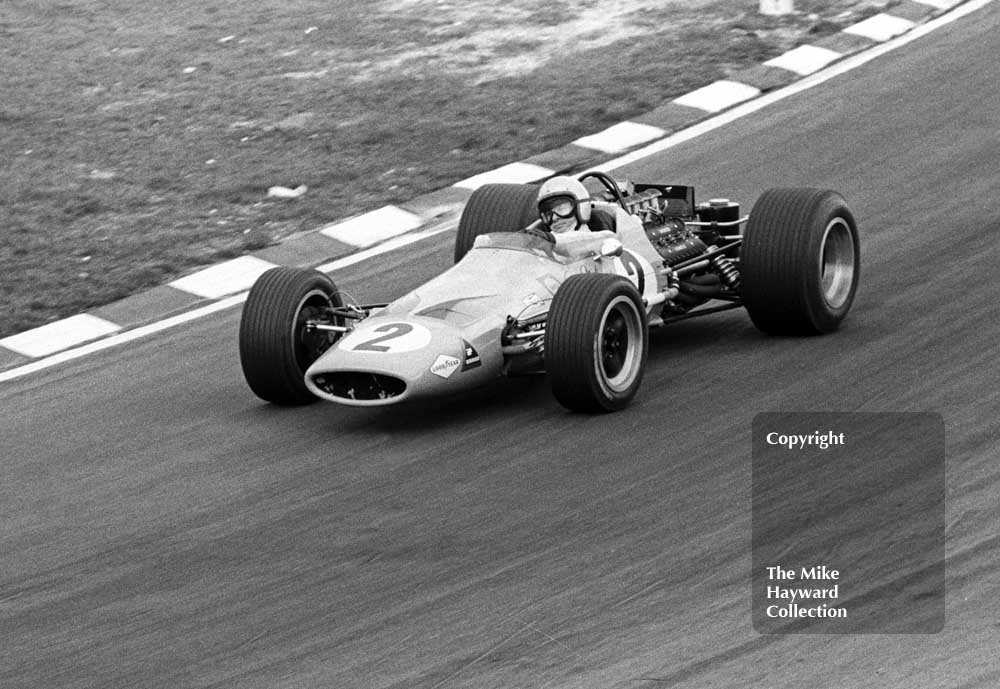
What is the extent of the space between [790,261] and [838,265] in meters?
0.59

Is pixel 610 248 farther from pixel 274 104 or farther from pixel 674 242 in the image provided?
pixel 274 104

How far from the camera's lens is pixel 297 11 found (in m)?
17.0

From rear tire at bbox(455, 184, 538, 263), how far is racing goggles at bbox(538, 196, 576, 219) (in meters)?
0.77

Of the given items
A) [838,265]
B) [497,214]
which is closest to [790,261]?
[838,265]

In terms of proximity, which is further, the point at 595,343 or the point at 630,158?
the point at 630,158

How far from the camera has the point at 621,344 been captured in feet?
26.2

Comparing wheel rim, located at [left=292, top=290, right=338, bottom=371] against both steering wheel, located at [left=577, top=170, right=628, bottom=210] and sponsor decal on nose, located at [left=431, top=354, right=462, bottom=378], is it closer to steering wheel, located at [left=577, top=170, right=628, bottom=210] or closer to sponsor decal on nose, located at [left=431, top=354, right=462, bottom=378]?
sponsor decal on nose, located at [left=431, top=354, right=462, bottom=378]

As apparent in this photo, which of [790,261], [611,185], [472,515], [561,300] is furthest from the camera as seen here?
[611,185]

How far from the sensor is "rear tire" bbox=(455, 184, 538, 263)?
9.48m

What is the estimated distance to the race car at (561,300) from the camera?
7730mm

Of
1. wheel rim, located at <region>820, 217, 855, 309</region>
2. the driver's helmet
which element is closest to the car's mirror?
the driver's helmet

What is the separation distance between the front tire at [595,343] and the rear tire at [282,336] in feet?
4.30

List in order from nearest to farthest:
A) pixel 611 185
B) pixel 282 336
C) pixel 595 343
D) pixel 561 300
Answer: pixel 595 343 → pixel 561 300 → pixel 282 336 → pixel 611 185

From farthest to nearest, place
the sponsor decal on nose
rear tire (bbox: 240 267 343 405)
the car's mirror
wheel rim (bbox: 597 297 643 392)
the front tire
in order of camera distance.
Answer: the car's mirror, rear tire (bbox: 240 267 343 405), wheel rim (bbox: 597 297 643 392), the sponsor decal on nose, the front tire
